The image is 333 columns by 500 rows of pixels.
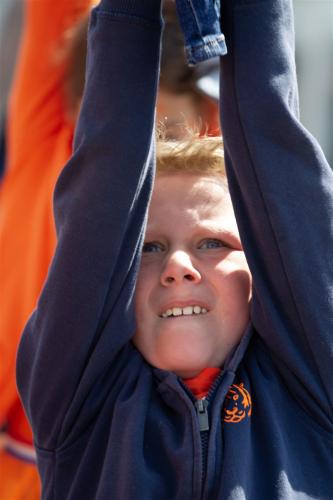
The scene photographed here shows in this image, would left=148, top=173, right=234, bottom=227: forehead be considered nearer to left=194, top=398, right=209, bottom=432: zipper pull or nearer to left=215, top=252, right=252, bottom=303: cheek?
left=215, top=252, right=252, bottom=303: cheek

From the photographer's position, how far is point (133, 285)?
133 centimetres

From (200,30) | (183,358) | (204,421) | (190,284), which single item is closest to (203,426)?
(204,421)

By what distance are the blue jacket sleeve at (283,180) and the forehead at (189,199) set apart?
0.12 meters

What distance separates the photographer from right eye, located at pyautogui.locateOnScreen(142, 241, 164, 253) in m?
1.41

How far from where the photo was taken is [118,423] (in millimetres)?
1305

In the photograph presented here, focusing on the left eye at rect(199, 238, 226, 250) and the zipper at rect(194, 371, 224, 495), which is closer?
the zipper at rect(194, 371, 224, 495)

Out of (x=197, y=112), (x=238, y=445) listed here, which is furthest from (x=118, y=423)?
(x=197, y=112)

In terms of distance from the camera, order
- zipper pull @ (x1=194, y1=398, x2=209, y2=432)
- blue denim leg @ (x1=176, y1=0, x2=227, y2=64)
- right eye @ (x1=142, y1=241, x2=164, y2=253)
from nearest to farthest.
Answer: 1. blue denim leg @ (x1=176, y1=0, x2=227, y2=64)
2. zipper pull @ (x1=194, y1=398, x2=209, y2=432)
3. right eye @ (x1=142, y1=241, x2=164, y2=253)

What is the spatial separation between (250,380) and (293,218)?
0.28 m

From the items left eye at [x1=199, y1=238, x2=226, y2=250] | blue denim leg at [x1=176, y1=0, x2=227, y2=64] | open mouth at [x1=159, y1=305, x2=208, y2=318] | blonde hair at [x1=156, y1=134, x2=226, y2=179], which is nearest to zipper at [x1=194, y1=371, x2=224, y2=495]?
open mouth at [x1=159, y1=305, x2=208, y2=318]

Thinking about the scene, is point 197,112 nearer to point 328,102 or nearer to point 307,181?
point 307,181

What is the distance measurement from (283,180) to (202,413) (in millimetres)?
380

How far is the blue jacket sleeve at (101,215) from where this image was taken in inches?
49.1

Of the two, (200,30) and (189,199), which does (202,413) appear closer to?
(189,199)
